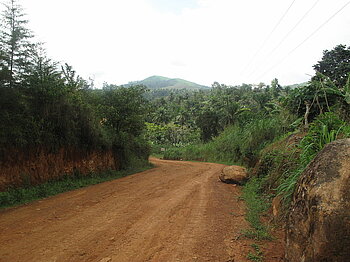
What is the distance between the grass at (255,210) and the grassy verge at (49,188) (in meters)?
6.42

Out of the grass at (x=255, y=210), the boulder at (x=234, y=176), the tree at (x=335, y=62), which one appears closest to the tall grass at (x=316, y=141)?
the grass at (x=255, y=210)

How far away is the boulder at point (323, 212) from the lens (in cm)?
220

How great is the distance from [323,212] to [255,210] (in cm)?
352

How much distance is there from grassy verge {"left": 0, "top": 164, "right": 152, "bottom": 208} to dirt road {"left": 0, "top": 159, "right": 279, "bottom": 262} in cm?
58

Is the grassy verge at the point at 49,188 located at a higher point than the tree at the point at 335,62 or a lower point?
lower

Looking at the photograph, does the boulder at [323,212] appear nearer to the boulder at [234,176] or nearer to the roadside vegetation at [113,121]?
the roadside vegetation at [113,121]

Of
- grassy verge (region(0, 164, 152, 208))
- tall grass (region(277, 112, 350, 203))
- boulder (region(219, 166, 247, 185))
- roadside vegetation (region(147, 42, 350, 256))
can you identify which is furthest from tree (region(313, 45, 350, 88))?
grassy verge (region(0, 164, 152, 208))

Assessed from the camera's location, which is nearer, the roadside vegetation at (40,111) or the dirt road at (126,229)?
the dirt road at (126,229)

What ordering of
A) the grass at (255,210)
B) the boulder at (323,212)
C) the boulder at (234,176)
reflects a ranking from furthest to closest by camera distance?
the boulder at (234,176)
the grass at (255,210)
the boulder at (323,212)

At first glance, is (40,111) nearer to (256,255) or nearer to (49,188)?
(49,188)

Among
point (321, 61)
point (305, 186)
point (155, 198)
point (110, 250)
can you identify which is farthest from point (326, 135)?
point (321, 61)

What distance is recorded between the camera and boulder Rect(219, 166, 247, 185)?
9.16 m

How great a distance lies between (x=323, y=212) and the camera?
234cm

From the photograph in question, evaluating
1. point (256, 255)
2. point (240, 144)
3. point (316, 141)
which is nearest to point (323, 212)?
point (256, 255)
